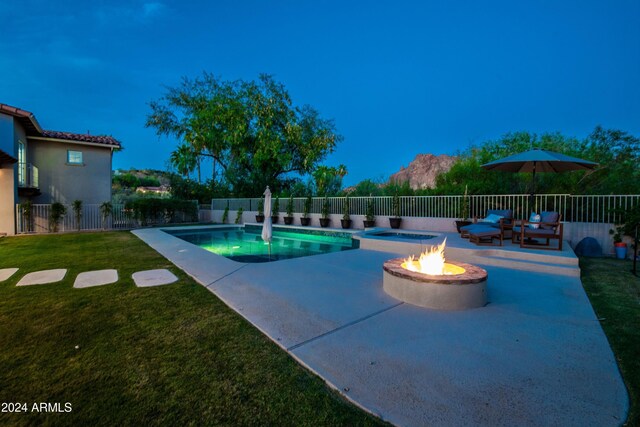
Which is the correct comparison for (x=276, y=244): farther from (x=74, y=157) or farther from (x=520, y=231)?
(x=74, y=157)

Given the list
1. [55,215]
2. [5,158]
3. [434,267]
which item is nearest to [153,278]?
[434,267]

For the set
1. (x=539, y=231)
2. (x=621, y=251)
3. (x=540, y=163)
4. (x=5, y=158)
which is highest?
(x=5, y=158)

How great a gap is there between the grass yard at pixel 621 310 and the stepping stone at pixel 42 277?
6590 millimetres

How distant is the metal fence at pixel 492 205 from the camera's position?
7.62 m

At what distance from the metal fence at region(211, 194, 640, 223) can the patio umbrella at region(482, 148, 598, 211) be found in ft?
3.43

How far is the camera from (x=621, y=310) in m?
3.38

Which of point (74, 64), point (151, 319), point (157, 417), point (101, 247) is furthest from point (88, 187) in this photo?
point (74, 64)

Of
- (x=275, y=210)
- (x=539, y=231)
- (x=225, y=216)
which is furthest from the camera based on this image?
(x=225, y=216)

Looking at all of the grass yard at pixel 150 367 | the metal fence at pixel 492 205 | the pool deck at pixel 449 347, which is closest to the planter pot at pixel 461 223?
the metal fence at pixel 492 205

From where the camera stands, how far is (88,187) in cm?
1489

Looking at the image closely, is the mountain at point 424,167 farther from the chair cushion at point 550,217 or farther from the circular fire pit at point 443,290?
the circular fire pit at point 443,290

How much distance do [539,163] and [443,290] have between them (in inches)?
248

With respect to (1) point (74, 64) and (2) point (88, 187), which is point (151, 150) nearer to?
(1) point (74, 64)

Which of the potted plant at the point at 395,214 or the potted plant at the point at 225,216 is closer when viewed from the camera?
the potted plant at the point at 395,214
